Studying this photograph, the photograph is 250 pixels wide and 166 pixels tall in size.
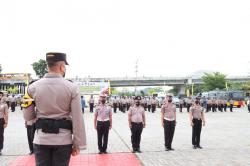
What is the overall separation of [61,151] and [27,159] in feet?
24.0

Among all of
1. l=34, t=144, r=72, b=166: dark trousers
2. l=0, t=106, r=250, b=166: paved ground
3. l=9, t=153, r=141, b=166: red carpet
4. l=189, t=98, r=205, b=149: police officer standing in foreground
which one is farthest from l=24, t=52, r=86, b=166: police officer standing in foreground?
l=189, t=98, r=205, b=149: police officer standing in foreground

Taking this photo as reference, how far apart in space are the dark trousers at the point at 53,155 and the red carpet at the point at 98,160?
6.31 metres

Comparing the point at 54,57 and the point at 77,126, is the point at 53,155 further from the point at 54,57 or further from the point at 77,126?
the point at 54,57

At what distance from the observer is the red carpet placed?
1120cm

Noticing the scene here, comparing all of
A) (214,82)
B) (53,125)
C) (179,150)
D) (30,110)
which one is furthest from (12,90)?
(53,125)

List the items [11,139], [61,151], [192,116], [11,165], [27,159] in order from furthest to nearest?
1. [11,139]
2. [192,116]
3. [27,159]
4. [11,165]
5. [61,151]

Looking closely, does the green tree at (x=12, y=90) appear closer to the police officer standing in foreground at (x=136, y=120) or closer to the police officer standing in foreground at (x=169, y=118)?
the police officer standing in foreground at (x=136, y=120)

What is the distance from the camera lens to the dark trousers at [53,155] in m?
4.86

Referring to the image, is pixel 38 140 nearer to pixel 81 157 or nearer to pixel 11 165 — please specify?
pixel 11 165

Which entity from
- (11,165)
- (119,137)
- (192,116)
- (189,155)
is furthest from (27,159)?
(119,137)

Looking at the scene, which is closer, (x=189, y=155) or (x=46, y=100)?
(x=46, y=100)

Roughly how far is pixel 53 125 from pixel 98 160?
7099 mm

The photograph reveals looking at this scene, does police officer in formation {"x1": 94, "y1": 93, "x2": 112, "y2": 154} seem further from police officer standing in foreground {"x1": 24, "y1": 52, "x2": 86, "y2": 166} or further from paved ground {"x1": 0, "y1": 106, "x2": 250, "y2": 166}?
police officer standing in foreground {"x1": 24, "y1": 52, "x2": 86, "y2": 166}

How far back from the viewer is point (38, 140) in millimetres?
4914
